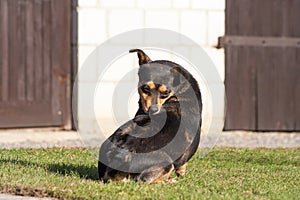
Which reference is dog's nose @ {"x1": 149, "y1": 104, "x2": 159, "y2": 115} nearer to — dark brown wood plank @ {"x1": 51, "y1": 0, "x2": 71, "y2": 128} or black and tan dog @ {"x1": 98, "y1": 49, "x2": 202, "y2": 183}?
black and tan dog @ {"x1": 98, "y1": 49, "x2": 202, "y2": 183}

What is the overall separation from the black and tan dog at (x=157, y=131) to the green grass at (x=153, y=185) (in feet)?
0.45

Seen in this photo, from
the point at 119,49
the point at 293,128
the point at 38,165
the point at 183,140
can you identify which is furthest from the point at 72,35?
the point at 183,140

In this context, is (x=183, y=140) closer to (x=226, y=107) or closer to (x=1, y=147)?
(x=1, y=147)

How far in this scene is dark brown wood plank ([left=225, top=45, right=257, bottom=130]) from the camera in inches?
547

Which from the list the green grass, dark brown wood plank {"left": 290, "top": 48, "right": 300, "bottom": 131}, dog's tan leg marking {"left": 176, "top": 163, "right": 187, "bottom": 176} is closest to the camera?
the green grass

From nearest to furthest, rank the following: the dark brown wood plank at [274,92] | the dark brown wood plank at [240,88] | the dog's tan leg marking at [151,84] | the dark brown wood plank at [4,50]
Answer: the dog's tan leg marking at [151,84] < the dark brown wood plank at [4,50] < the dark brown wood plank at [240,88] < the dark brown wood plank at [274,92]

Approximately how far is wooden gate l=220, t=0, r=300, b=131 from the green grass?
347cm

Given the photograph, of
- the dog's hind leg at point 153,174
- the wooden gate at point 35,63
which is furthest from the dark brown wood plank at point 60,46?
the dog's hind leg at point 153,174

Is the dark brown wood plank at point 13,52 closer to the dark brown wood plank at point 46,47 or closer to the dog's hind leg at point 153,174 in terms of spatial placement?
the dark brown wood plank at point 46,47

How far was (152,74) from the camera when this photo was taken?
24.0 feet

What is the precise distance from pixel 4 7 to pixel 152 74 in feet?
20.0

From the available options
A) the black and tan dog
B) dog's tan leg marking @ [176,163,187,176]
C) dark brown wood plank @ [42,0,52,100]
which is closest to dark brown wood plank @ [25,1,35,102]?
dark brown wood plank @ [42,0,52,100]

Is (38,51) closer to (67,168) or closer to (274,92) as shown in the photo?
(274,92)

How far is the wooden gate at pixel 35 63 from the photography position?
13.0 metres
